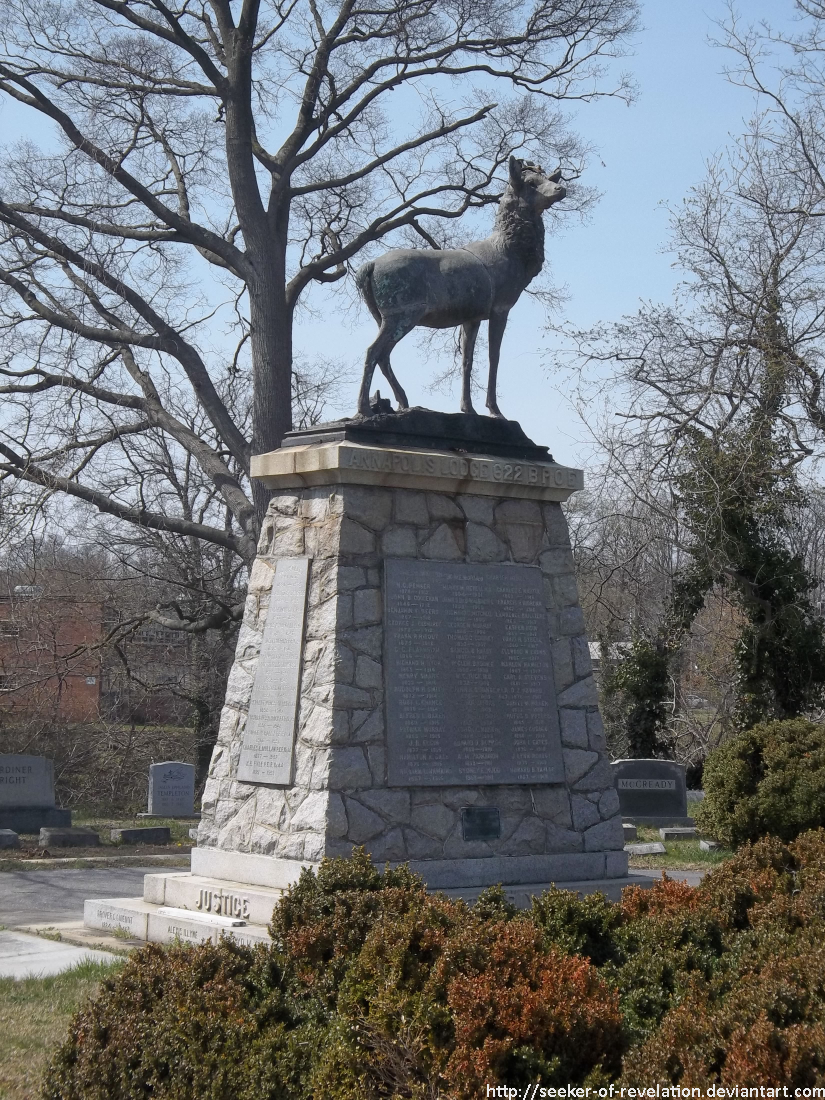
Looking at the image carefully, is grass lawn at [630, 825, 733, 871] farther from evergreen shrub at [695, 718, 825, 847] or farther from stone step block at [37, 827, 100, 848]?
stone step block at [37, 827, 100, 848]

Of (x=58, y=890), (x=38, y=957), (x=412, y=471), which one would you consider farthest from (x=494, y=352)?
(x=58, y=890)

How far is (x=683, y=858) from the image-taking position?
14.3m

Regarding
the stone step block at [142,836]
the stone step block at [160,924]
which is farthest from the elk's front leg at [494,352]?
the stone step block at [142,836]

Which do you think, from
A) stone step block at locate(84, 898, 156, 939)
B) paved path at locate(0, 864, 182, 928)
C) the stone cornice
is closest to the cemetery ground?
paved path at locate(0, 864, 182, 928)

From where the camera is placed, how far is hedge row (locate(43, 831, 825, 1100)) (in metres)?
3.64

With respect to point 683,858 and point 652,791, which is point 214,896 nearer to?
point 683,858

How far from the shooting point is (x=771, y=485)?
20.2m

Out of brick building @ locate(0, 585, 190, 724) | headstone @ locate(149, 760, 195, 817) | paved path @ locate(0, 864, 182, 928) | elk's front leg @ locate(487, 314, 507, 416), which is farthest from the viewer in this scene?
brick building @ locate(0, 585, 190, 724)

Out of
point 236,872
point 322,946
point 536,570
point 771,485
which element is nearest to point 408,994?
point 322,946

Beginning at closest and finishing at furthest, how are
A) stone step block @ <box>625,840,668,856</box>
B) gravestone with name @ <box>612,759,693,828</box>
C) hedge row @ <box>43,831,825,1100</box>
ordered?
hedge row @ <box>43,831,825,1100</box> < stone step block @ <box>625,840,668,856</box> < gravestone with name @ <box>612,759,693,828</box>

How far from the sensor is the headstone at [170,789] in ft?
69.6

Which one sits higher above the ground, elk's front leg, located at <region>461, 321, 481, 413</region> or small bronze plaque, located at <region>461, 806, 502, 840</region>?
elk's front leg, located at <region>461, 321, 481, 413</region>

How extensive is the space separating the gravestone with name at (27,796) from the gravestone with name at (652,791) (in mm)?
8134

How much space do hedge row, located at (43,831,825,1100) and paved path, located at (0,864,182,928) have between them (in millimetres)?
5037
